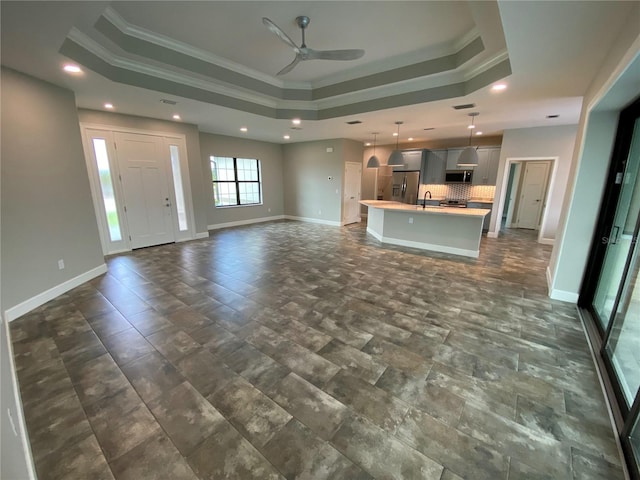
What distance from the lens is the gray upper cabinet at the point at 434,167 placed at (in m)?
8.27

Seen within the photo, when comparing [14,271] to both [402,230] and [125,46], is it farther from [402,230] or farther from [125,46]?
[402,230]

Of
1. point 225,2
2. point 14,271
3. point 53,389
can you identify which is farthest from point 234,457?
point 225,2

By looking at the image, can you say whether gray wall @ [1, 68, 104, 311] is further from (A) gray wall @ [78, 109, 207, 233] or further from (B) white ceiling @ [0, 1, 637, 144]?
(A) gray wall @ [78, 109, 207, 233]

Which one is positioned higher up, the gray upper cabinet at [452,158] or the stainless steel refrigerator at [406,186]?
the gray upper cabinet at [452,158]

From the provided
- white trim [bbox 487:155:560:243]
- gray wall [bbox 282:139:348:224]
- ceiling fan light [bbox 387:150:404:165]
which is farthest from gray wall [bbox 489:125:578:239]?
gray wall [bbox 282:139:348:224]

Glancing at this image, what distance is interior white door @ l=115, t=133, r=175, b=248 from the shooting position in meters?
5.26

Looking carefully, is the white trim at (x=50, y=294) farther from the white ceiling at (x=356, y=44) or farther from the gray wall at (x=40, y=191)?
the white ceiling at (x=356, y=44)

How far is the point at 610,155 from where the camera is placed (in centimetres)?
→ 297

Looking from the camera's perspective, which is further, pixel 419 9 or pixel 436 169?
pixel 436 169

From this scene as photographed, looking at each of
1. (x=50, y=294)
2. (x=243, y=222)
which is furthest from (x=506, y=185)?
(x=50, y=294)

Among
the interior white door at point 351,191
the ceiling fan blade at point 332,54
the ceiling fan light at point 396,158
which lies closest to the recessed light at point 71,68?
the ceiling fan blade at point 332,54

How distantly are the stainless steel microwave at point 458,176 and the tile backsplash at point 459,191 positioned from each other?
1.34ft

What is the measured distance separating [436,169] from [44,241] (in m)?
9.18

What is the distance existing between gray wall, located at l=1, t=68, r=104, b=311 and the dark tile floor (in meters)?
0.48
